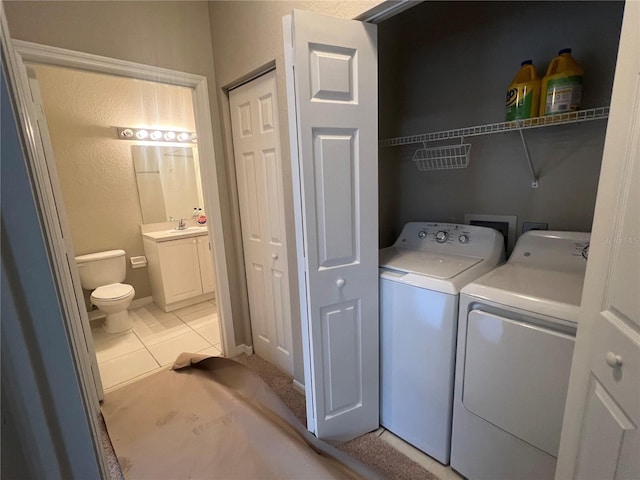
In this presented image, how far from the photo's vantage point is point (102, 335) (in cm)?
284

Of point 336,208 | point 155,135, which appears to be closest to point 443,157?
point 336,208

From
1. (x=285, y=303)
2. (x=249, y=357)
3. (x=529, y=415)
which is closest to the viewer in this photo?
(x=529, y=415)

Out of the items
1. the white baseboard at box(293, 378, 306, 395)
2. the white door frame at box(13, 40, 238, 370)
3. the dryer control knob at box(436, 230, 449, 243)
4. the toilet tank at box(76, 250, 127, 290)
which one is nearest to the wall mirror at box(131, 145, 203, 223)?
the toilet tank at box(76, 250, 127, 290)

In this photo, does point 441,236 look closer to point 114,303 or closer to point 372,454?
point 372,454

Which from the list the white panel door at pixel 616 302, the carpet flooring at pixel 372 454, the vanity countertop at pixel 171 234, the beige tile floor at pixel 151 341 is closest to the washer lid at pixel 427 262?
the white panel door at pixel 616 302

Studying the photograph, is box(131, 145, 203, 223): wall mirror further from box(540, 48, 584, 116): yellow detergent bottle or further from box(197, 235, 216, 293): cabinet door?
box(540, 48, 584, 116): yellow detergent bottle

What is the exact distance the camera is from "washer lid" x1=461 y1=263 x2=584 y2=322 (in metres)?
1.04

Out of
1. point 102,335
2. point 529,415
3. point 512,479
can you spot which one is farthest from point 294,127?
point 102,335

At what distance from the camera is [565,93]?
4.21ft

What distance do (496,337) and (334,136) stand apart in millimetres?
1035

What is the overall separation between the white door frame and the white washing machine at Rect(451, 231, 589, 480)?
166 centimetres

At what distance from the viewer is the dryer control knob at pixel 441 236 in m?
1.80

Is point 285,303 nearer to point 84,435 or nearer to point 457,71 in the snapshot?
point 84,435

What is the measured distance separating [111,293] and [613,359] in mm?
3309
